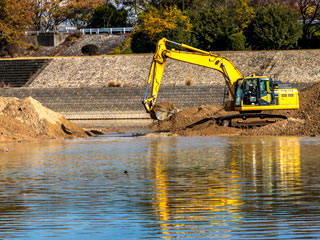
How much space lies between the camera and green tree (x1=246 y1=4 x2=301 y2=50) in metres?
69.3

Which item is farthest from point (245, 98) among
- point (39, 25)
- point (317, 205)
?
point (39, 25)

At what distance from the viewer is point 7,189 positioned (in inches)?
575

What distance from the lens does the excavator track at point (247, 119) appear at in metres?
34.8

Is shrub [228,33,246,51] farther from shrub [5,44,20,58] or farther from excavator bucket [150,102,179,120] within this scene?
excavator bucket [150,102,179,120]

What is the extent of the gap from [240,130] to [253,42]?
128ft

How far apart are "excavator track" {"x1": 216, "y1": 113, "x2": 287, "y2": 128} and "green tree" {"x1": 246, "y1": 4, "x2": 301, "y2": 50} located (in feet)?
116

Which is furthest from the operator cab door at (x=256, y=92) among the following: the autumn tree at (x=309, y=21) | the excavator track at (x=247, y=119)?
the autumn tree at (x=309, y=21)

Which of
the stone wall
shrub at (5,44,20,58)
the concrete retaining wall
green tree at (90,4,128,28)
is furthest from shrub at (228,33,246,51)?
green tree at (90,4,128,28)

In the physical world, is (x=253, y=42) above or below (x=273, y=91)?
above

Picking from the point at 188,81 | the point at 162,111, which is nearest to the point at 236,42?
the point at 188,81

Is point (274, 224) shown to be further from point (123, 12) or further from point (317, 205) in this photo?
point (123, 12)

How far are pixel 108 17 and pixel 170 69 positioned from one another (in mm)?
35582

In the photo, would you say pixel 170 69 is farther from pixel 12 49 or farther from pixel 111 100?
pixel 12 49

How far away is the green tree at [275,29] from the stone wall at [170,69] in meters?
4.74
